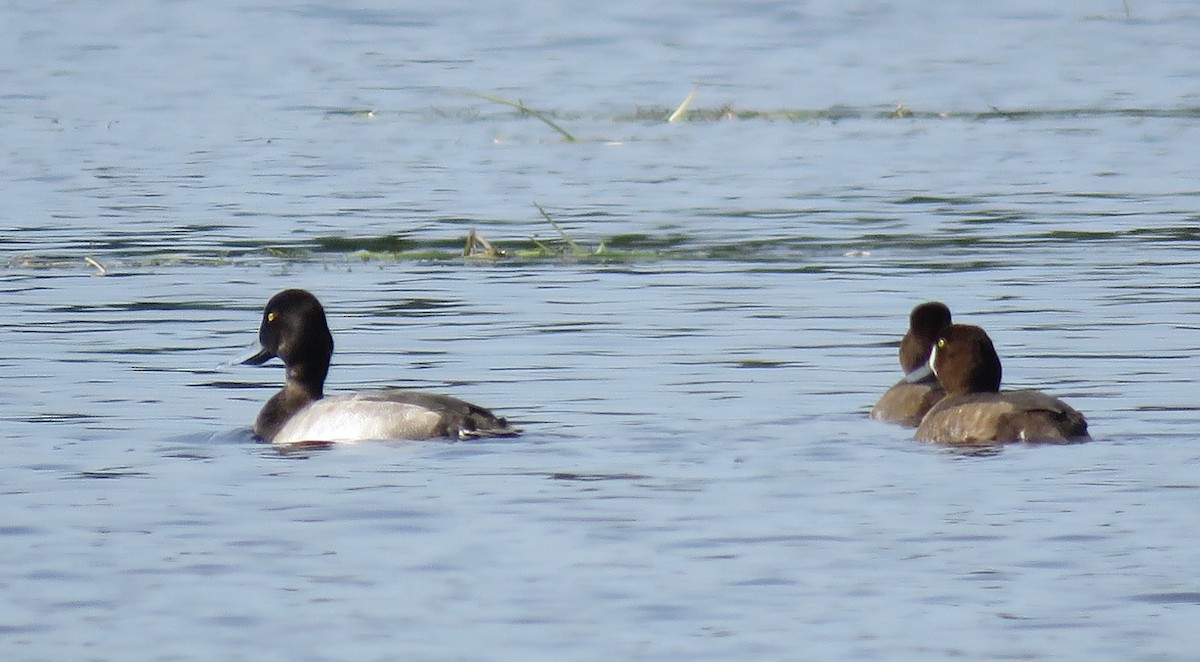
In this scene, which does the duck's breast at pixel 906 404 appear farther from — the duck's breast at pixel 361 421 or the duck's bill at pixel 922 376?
the duck's breast at pixel 361 421

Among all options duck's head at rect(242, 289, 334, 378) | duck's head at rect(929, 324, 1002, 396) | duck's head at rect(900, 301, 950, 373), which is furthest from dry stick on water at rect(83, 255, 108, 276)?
duck's head at rect(929, 324, 1002, 396)

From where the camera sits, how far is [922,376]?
12.3 metres

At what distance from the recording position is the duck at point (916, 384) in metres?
11.7

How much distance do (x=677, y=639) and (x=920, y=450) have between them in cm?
347

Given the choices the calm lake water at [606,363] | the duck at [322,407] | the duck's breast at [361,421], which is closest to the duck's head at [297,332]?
the duck at [322,407]

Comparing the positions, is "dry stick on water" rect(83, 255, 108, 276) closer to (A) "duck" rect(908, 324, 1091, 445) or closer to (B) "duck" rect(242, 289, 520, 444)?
(B) "duck" rect(242, 289, 520, 444)

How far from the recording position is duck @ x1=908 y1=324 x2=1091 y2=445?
10609 millimetres

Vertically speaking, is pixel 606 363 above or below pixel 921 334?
below

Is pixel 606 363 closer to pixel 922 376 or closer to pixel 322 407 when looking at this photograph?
pixel 922 376

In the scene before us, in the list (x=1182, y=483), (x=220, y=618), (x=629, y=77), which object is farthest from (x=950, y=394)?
(x=629, y=77)

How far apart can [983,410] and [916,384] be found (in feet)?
3.88

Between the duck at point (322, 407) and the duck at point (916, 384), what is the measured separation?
5.78 feet

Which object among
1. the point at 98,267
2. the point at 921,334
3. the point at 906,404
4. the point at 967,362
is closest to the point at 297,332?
the point at 906,404

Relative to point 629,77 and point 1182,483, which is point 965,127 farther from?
point 1182,483
